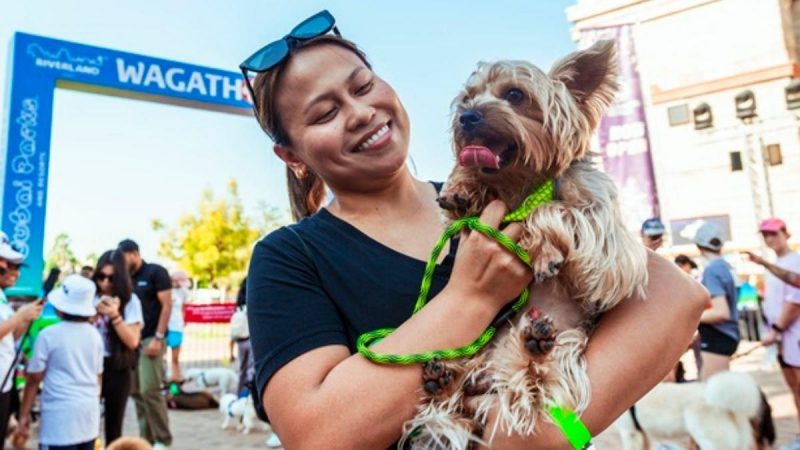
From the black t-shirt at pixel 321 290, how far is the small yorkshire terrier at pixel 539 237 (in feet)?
0.75

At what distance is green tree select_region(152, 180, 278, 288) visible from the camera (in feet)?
144

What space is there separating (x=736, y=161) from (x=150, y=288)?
2443 cm

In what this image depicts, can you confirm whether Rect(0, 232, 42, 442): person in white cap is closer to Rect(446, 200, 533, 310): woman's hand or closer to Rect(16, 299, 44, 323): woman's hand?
Rect(16, 299, 44, 323): woman's hand

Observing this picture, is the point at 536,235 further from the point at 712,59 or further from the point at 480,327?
the point at 712,59

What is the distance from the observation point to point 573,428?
146cm

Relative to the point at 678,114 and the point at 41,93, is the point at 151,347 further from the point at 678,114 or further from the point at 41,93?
the point at 678,114

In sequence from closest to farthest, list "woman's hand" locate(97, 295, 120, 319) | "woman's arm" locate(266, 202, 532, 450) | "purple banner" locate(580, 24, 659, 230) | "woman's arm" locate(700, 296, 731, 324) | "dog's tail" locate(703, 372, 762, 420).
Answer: "woman's arm" locate(266, 202, 532, 450) → "dog's tail" locate(703, 372, 762, 420) → "woman's hand" locate(97, 295, 120, 319) → "woman's arm" locate(700, 296, 731, 324) → "purple banner" locate(580, 24, 659, 230)

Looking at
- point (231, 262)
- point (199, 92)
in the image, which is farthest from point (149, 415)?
point (231, 262)

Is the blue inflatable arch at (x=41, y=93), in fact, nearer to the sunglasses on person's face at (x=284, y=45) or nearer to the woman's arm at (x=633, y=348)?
the sunglasses on person's face at (x=284, y=45)

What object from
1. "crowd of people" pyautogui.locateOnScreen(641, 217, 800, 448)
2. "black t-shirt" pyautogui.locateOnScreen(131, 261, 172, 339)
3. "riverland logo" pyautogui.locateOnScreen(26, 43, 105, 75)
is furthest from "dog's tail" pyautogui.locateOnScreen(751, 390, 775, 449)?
"riverland logo" pyautogui.locateOnScreen(26, 43, 105, 75)

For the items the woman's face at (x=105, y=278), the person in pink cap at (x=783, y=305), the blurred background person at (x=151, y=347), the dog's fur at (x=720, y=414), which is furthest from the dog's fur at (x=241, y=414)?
the person in pink cap at (x=783, y=305)

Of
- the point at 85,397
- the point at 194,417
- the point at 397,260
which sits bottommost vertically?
the point at 194,417

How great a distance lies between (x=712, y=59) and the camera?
1061 inches

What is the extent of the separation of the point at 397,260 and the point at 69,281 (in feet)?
16.7
